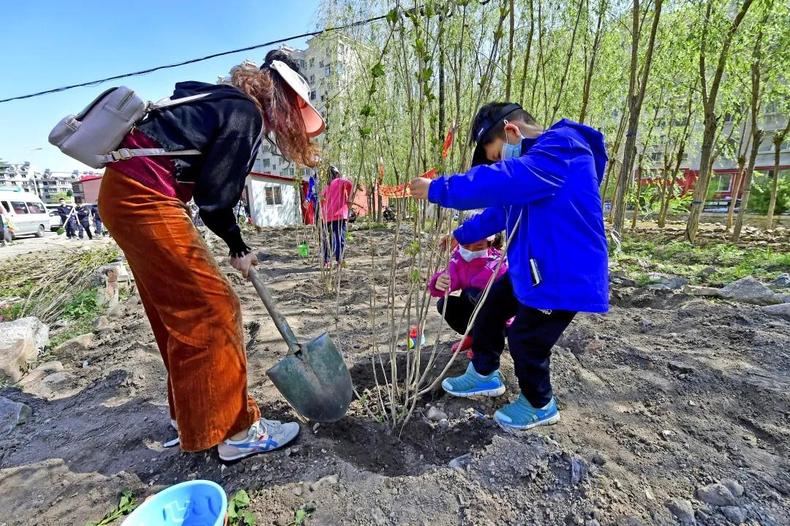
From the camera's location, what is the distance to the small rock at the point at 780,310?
117 inches

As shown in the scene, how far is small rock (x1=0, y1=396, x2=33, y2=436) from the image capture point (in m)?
2.17

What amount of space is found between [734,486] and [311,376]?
1.59 metres

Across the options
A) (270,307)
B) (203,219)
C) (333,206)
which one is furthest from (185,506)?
(333,206)

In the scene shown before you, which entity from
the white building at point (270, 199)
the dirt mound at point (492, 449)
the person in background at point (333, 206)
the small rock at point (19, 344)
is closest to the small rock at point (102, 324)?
the small rock at point (19, 344)

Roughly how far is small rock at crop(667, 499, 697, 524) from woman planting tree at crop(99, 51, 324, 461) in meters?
Answer: 1.56

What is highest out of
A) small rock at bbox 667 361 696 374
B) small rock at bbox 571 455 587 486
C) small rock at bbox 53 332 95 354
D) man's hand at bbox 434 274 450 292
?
man's hand at bbox 434 274 450 292

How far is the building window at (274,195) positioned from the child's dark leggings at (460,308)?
20.4 m

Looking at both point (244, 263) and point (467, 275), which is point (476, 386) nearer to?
point (467, 275)

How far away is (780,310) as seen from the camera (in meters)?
3.01

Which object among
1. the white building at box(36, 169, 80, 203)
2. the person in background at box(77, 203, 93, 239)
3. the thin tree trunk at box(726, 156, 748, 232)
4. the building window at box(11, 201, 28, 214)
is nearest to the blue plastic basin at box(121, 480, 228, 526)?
the thin tree trunk at box(726, 156, 748, 232)

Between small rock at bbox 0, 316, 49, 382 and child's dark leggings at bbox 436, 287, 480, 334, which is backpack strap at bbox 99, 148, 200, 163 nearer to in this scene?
child's dark leggings at bbox 436, 287, 480, 334

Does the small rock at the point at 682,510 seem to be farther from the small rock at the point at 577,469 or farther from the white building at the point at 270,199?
the white building at the point at 270,199

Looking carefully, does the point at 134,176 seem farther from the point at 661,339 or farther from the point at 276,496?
the point at 661,339

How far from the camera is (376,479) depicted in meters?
1.53
